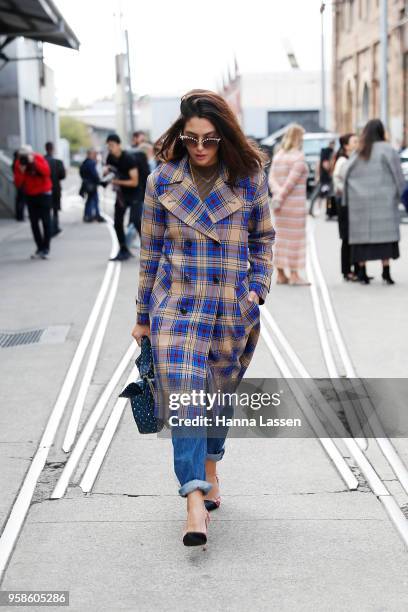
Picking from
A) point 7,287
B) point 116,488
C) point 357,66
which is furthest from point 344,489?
point 357,66

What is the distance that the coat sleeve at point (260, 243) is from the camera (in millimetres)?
4508

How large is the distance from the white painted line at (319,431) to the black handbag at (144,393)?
1179mm

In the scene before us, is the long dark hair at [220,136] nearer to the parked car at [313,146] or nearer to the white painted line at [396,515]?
the white painted line at [396,515]

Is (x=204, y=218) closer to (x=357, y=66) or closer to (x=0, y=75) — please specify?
(x=0, y=75)

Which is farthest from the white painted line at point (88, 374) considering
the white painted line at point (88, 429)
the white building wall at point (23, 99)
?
the white building wall at point (23, 99)

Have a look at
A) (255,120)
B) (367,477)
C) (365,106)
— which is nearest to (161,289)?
(367,477)

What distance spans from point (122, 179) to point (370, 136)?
461 cm

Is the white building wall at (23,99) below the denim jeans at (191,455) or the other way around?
the other way around

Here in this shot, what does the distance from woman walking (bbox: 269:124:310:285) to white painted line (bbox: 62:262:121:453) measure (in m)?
1.95

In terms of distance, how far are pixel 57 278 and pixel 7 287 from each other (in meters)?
0.96

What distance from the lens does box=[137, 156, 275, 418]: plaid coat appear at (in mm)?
4309

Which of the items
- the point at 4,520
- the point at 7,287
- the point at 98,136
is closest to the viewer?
the point at 4,520

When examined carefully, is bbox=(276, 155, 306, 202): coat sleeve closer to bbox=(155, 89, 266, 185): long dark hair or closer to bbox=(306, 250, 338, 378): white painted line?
bbox=(306, 250, 338, 378): white painted line

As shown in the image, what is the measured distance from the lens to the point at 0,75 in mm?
34312
